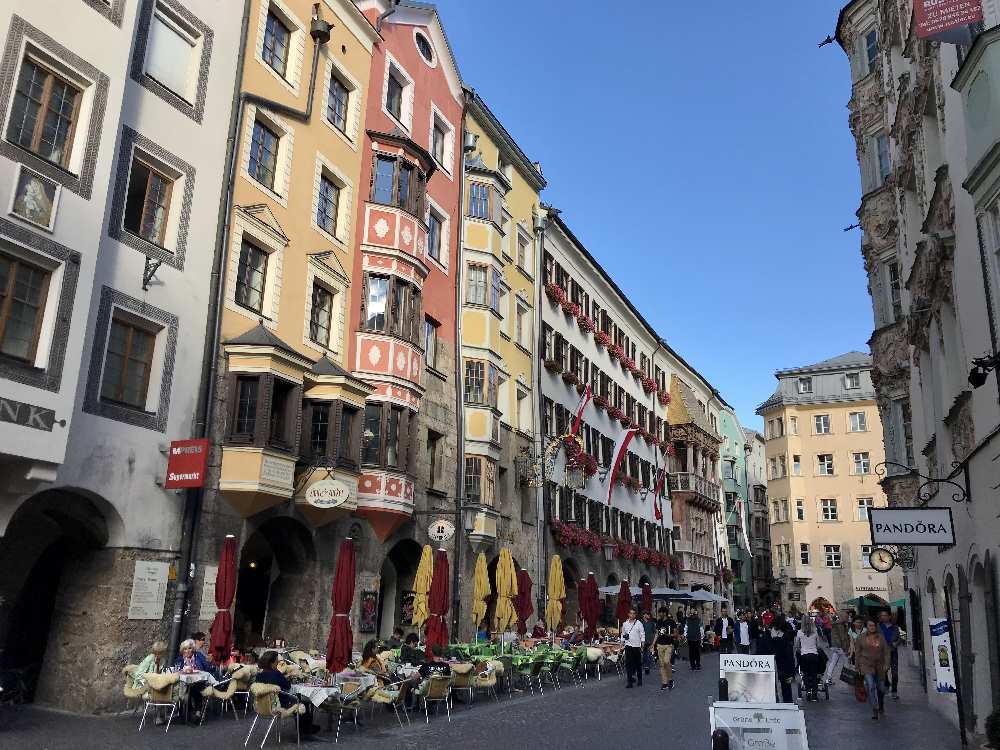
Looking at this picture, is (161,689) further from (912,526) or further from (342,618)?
(912,526)

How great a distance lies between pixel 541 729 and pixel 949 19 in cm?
1295

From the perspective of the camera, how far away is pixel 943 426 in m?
17.2

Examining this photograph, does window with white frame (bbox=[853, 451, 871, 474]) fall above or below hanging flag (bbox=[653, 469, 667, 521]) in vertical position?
above

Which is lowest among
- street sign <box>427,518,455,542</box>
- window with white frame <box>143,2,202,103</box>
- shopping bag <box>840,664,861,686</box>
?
shopping bag <box>840,664,861,686</box>

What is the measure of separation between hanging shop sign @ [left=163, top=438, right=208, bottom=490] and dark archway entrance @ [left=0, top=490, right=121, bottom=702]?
122 centimetres

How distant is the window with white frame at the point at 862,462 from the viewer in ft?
221

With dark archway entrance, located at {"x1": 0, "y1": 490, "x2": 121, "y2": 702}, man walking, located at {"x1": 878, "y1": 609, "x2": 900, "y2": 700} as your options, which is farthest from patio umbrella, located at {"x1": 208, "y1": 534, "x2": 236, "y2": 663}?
man walking, located at {"x1": 878, "y1": 609, "x2": 900, "y2": 700}

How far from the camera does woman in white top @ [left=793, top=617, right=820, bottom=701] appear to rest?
65.7ft

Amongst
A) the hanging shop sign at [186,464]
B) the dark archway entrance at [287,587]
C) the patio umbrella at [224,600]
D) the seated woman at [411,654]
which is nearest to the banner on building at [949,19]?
the hanging shop sign at [186,464]

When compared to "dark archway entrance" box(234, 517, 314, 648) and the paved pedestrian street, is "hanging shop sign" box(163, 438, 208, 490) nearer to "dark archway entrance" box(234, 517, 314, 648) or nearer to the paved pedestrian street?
"dark archway entrance" box(234, 517, 314, 648)

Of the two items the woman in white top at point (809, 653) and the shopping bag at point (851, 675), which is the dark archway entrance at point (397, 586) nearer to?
the woman in white top at point (809, 653)

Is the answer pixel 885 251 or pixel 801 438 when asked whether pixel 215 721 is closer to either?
pixel 885 251

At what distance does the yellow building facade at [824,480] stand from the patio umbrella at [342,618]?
53.8 meters

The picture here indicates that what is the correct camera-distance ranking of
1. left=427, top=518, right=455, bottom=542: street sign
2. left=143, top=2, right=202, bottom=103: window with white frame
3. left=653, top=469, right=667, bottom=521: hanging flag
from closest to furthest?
left=143, top=2, right=202, bottom=103: window with white frame
left=427, top=518, right=455, bottom=542: street sign
left=653, top=469, right=667, bottom=521: hanging flag
